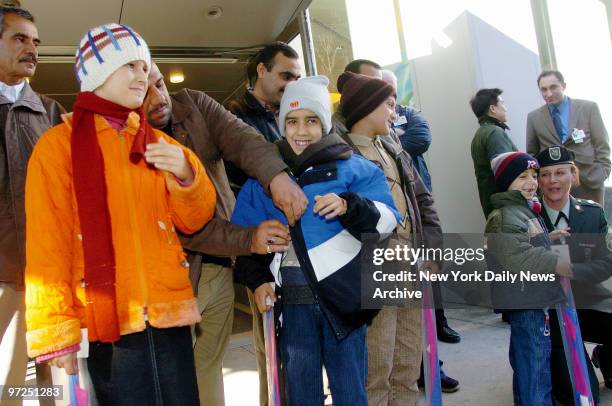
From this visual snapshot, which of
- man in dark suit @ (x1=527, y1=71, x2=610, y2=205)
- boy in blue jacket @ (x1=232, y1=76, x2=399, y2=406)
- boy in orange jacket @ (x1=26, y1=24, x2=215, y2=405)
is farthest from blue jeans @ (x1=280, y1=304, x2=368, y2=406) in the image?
man in dark suit @ (x1=527, y1=71, x2=610, y2=205)

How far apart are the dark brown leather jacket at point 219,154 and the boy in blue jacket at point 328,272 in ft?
0.48

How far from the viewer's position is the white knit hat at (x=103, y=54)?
1.57 m

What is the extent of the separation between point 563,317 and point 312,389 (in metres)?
1.31

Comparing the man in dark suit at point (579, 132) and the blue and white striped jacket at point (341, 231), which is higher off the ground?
the man in dark suit at point (579, 132)

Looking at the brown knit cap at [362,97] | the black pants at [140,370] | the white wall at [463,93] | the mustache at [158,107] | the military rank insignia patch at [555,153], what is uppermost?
the white wall at [463,93]

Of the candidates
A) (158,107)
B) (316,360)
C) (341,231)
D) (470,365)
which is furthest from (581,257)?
(158,107)

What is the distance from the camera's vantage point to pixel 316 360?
1.88 m

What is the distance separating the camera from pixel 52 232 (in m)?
1.43

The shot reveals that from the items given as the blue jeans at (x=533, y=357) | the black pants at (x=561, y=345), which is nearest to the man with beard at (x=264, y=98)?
the blue jeans at (x=533, y=357)

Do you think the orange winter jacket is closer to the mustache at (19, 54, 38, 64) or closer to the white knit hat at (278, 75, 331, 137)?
the white knit hat at (278, 75, 331, 137)

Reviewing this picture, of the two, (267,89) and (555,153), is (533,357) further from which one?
(267,89)

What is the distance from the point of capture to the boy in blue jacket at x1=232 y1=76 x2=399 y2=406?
6.03 feet

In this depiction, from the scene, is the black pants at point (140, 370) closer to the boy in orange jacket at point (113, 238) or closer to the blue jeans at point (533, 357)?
the boy in orange jacket at point (113, 238)

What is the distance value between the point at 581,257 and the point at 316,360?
1.49 metres
